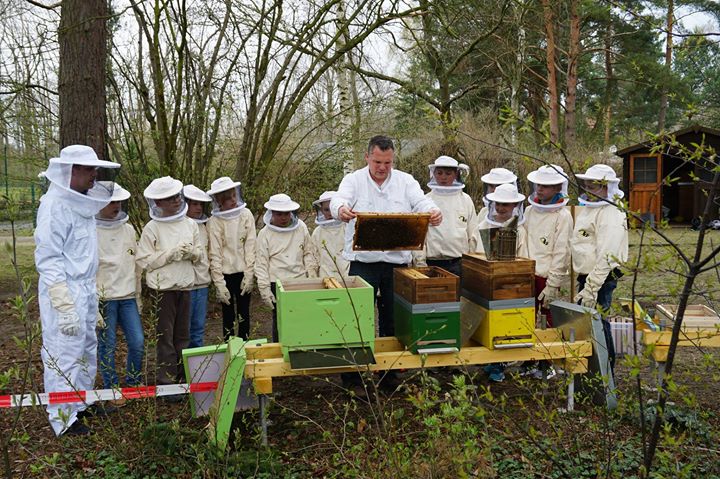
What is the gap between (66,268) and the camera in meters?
4.09

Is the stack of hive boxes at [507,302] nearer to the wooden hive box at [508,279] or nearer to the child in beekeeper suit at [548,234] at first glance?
the wooden hive box at [508,279]

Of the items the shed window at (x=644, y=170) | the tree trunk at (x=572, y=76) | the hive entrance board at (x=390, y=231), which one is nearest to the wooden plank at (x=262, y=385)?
the hive entrance board at (x=390, y=231)

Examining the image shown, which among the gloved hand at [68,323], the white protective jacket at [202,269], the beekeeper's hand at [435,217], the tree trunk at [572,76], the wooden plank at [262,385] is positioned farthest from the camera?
the tree trunk at [572,76]

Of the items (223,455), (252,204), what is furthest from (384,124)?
(223,455)

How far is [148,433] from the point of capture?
3582 mm

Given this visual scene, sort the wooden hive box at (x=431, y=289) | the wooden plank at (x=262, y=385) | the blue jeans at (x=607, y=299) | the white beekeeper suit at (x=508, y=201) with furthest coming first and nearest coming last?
1. the white beekeeper suit at (x=508, y=201)
2. the blue jeans at (x=607, y=299)
3. the wooden hive box at (x=431, y=289)
4. the wooden plank at (x=262, y=385)

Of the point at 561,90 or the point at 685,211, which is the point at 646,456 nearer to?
the point at 685,211

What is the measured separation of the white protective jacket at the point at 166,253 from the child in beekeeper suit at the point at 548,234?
2.68 meters

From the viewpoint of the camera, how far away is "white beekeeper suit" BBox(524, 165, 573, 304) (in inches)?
195

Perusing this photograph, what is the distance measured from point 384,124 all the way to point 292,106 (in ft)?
8.66

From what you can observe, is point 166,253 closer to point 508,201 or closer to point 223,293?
point 223,293

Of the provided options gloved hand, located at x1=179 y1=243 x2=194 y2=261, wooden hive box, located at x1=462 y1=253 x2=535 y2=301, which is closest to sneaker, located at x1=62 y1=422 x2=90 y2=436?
gloved hand, located at x1=179 y1=243 x2=194 y2=261

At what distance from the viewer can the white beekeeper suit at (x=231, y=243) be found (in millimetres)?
5441

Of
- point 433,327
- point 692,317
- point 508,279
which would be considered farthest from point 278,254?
point 692,317
